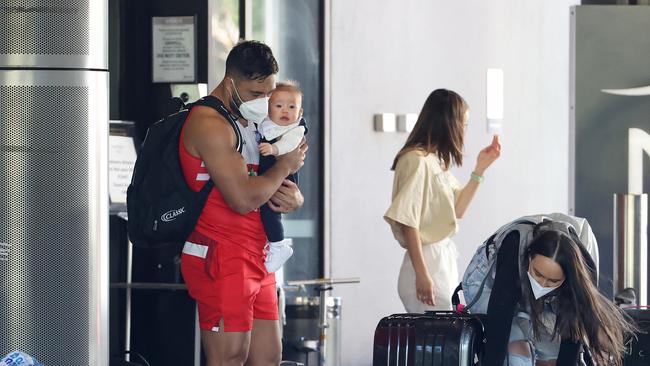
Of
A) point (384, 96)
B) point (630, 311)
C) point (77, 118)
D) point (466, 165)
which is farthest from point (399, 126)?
point (77, 118)

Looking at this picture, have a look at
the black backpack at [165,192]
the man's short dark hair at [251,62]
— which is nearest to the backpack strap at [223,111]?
the black backpack at [165,192]

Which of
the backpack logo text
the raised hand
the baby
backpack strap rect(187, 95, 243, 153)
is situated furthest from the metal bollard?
the backpack logo text

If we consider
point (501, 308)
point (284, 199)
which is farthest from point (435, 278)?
point (284, 199)

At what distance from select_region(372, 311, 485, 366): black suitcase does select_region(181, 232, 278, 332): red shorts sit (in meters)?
0.57

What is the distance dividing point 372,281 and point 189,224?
14.0 ft

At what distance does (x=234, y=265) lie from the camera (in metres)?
4.91

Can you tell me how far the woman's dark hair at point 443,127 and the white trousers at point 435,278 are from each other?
40 centimetres

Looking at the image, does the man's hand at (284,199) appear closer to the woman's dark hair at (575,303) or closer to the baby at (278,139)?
the baby at (278,139)

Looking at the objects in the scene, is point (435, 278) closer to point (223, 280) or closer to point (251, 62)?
point (223, 280)

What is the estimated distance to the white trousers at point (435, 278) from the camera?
20.2 ft

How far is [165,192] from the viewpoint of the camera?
16.2ft

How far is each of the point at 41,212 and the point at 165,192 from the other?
0.48 meters

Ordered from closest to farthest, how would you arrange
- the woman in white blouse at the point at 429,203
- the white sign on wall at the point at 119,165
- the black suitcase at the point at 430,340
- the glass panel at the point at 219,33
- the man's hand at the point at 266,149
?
1. the man's hand at the point at 266,149
2. the black suitcase at the point at 430,340
3. the woman in white blouse at the point at 429,203
4. the white sign on wall at the point at 119,165
5. the glass panel at the point at 219,33

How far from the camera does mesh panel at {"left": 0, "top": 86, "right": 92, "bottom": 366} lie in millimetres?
5035
